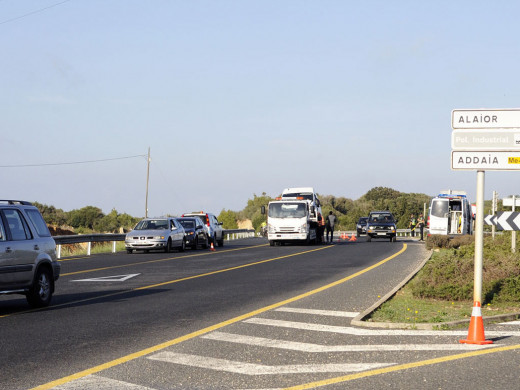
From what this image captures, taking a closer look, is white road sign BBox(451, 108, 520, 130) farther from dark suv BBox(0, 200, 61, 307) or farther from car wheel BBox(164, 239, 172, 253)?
car wheel BBox(164, 239, 172, 253)

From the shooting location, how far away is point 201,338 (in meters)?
9.90

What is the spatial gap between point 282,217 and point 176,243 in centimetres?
774

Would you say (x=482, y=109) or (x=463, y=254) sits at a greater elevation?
(x=482, y=109)

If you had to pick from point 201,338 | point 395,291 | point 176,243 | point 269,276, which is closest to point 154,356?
point 201,338

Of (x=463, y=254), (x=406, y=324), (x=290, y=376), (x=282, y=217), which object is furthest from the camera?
(x=282, y=217)

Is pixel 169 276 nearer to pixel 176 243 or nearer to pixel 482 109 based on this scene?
pixel 482 109

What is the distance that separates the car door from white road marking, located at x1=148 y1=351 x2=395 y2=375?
5090mm

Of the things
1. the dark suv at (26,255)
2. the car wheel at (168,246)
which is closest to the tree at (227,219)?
the car wheel at (168,246)

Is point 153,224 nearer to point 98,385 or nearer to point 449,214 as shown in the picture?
point 449,214

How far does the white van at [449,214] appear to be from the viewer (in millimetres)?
49844

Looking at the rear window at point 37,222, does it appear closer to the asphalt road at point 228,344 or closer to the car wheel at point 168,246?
the asphalt road at point 228,344

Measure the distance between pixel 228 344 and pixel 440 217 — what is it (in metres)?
42.1

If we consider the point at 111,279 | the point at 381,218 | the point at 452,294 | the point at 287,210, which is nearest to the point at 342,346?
the point at 452,294

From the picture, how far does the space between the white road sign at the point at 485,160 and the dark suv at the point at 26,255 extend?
7.13 meters
